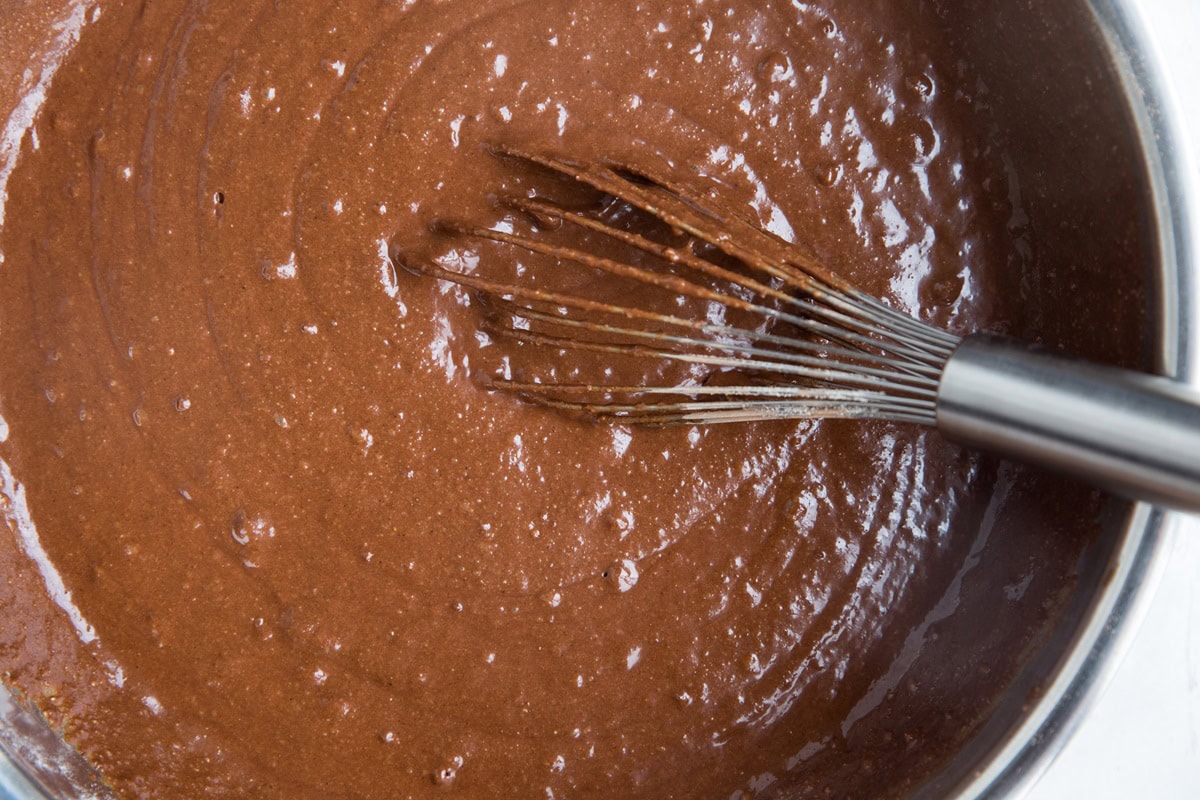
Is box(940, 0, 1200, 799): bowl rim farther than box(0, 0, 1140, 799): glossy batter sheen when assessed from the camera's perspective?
No

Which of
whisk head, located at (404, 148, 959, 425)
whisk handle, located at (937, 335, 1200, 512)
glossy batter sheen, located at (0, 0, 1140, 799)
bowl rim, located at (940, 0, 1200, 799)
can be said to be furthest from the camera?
glossy batter sheen, located at (0, 0, 1140, 799)

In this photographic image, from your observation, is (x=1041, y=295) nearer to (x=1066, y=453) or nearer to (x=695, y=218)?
(x=1066, y=453)

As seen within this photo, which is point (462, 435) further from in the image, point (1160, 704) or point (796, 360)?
point (1160, 704)

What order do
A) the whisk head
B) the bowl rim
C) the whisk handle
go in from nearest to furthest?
the whisk handle < the bowl rim < the whisk head

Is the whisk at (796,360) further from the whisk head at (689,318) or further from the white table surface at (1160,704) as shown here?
the white table surface at (1160,704)

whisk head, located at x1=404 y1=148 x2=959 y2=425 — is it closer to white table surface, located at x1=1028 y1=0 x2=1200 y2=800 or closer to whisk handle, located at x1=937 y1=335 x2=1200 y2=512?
whisk handle, located at x1=937 y1=335 x2=1200 y2=512

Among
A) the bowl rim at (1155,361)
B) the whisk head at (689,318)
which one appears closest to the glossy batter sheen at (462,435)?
the whisk head at (689,318)

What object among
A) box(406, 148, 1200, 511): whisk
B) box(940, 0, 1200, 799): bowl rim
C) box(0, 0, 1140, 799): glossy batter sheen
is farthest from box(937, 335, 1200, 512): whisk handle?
box(0, 0, 1140, 799): glossy batter sheen
